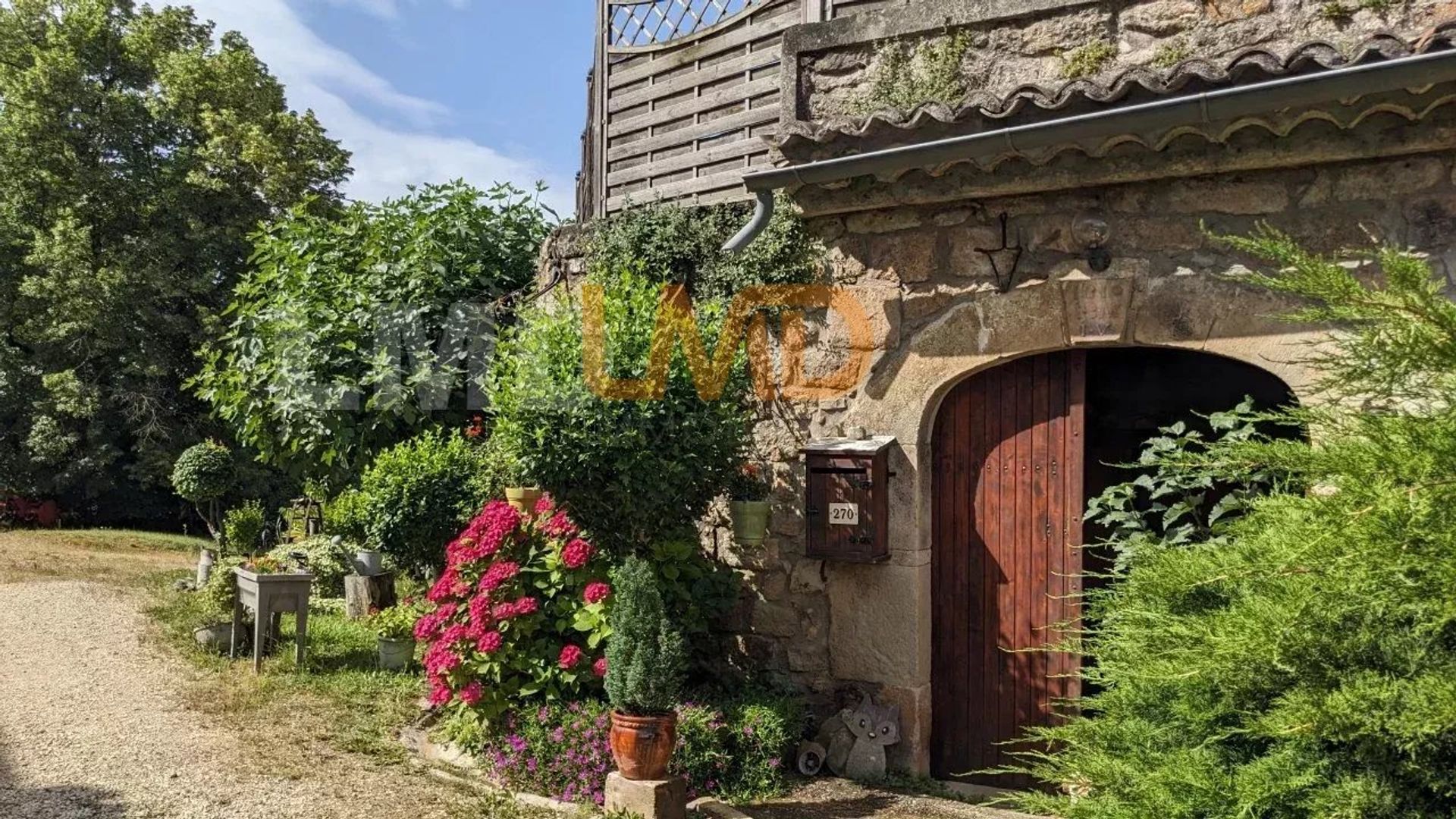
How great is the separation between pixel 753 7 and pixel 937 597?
4839mm

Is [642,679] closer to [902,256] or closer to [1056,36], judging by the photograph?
[902,256]

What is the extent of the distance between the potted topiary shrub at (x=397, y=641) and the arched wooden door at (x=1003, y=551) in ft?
12.9

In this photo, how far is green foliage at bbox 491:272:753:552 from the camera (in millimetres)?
5016

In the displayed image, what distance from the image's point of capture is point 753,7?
307 inches

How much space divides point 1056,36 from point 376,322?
18.5ft

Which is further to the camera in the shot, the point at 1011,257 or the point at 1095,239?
the point at 1011,257

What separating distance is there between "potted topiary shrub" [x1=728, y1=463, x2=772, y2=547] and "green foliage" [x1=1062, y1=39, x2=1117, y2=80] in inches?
96.1

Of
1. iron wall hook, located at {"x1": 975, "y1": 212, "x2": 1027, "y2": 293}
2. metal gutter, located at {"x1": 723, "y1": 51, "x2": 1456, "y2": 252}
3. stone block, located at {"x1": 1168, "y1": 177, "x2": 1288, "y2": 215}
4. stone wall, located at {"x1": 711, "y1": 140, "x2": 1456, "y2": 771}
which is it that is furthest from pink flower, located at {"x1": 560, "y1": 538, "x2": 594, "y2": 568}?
stone block, located at {"x1": 1168, "y1": 177, "x2": 1288, "y2": 215}

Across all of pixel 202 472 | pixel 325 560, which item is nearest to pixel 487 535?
pixel 325 560

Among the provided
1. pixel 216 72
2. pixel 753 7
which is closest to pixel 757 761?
pixel 753 7

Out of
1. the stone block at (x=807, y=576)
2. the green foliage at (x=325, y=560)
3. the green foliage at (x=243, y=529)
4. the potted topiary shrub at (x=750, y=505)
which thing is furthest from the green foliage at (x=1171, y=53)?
the green foliage at (x=325, y=560)

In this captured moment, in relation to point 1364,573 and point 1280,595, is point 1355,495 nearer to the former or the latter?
point 1364,573

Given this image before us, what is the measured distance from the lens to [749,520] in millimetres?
5246

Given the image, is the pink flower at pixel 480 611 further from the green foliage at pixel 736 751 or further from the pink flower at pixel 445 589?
the green foliage at pixel 736 751
